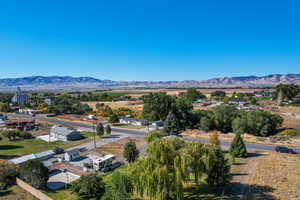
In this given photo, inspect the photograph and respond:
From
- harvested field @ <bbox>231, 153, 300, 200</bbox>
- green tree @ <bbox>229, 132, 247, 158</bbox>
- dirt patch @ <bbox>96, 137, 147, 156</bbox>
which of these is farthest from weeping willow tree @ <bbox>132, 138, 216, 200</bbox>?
dirt patch @ <bbox>96, 137, 147, 156</bbox>

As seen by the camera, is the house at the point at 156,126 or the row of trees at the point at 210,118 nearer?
the row of trees at the point at 210,118

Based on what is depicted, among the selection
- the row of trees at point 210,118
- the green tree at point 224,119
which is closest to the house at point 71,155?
the row of trees at point 210,118

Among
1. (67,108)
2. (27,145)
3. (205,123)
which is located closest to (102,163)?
(27,145)

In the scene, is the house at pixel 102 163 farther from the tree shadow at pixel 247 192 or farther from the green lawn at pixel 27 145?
the tree shadow at pixel 247 192

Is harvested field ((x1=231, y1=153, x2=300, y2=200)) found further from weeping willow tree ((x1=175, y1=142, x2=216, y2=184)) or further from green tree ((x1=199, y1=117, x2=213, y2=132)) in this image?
green tree ((x1=199, y1=117, x2=213, y2=132))

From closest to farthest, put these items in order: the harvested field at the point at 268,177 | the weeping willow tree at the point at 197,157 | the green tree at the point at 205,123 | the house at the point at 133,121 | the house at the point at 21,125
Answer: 1. the weeping willow tree at the point at 197,157
2. the harvested field at the point at 268,177
3. the green tree at the point at 205,123
4. the house at the point at 21,125
5. the house at the point at 133,121

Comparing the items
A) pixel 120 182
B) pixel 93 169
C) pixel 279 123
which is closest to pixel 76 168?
pixel 93 169
